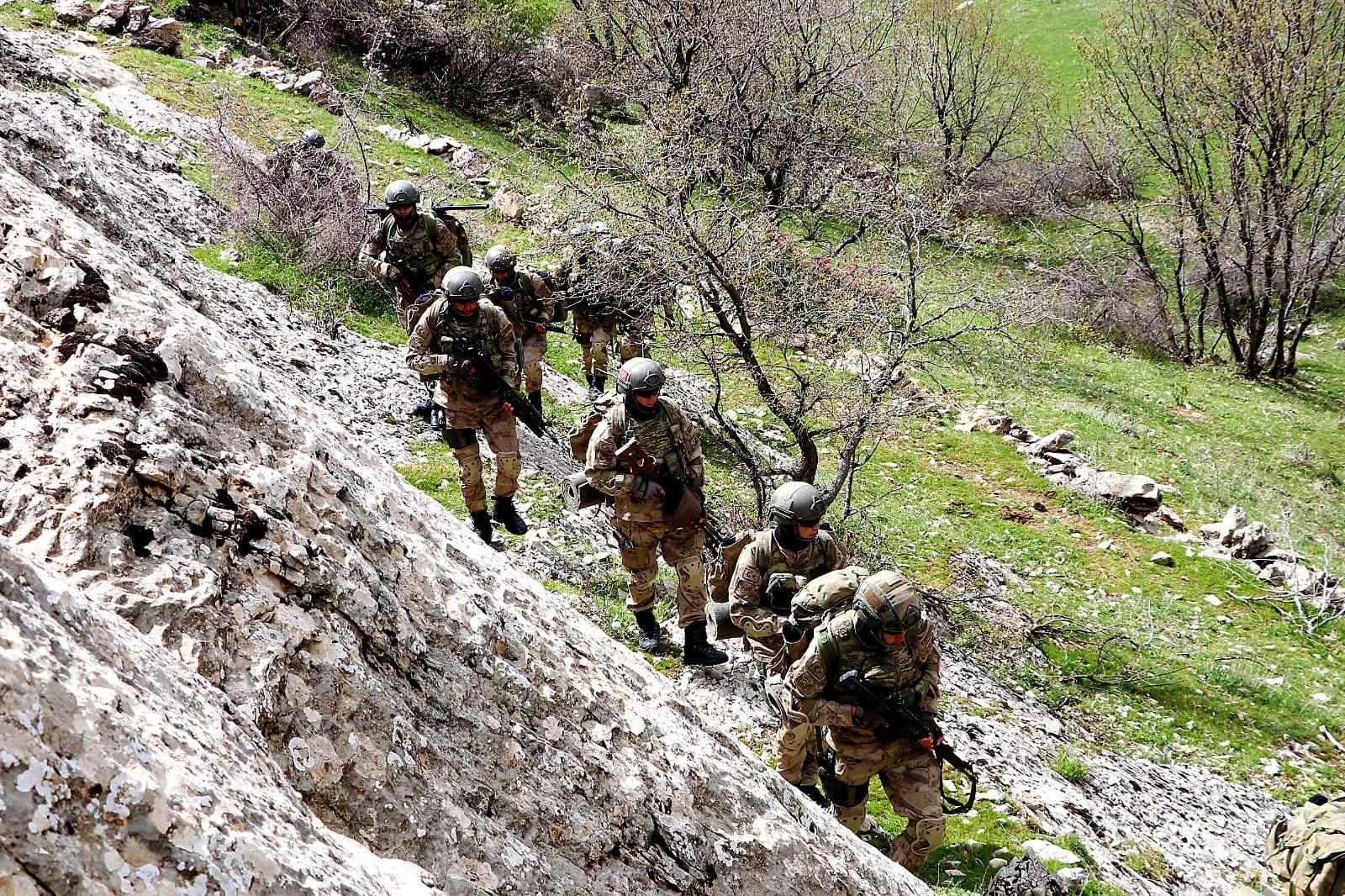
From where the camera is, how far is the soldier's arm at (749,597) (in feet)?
20.8

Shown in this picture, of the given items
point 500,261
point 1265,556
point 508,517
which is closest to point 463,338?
point 508,517

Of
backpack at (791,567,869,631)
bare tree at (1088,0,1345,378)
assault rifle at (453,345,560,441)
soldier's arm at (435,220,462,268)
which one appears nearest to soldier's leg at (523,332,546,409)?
soldier's arm at (435,220,462,268)

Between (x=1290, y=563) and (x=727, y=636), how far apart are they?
429 inches

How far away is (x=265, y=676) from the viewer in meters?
2.14

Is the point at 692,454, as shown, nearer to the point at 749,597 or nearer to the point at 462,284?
the point at 749,597

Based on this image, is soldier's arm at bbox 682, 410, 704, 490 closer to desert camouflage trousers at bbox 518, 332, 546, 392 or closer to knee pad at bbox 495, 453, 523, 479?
knee pad at bbox 495, 453, 523, 479

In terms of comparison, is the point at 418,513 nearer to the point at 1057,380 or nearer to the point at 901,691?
the point at 901,691

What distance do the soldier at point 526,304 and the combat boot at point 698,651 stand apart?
471cm

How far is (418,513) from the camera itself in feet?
10.8

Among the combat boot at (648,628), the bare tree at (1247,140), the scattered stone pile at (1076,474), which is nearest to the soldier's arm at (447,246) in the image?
the combat boot at (648,628)

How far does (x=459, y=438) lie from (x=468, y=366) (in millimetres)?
702

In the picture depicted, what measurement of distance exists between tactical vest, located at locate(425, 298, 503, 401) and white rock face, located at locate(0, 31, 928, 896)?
456cm

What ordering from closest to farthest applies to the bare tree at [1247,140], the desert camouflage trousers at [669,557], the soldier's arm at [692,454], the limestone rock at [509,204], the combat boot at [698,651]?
the soldier's arm at [692,454]
the desert camouflage trousers at [669,557]
the combat boot at [698,651]
the limestone rock at [509,204]
the bare tree at [1247,140]

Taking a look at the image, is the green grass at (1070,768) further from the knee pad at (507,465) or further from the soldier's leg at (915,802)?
the knee pad at (507,465)
